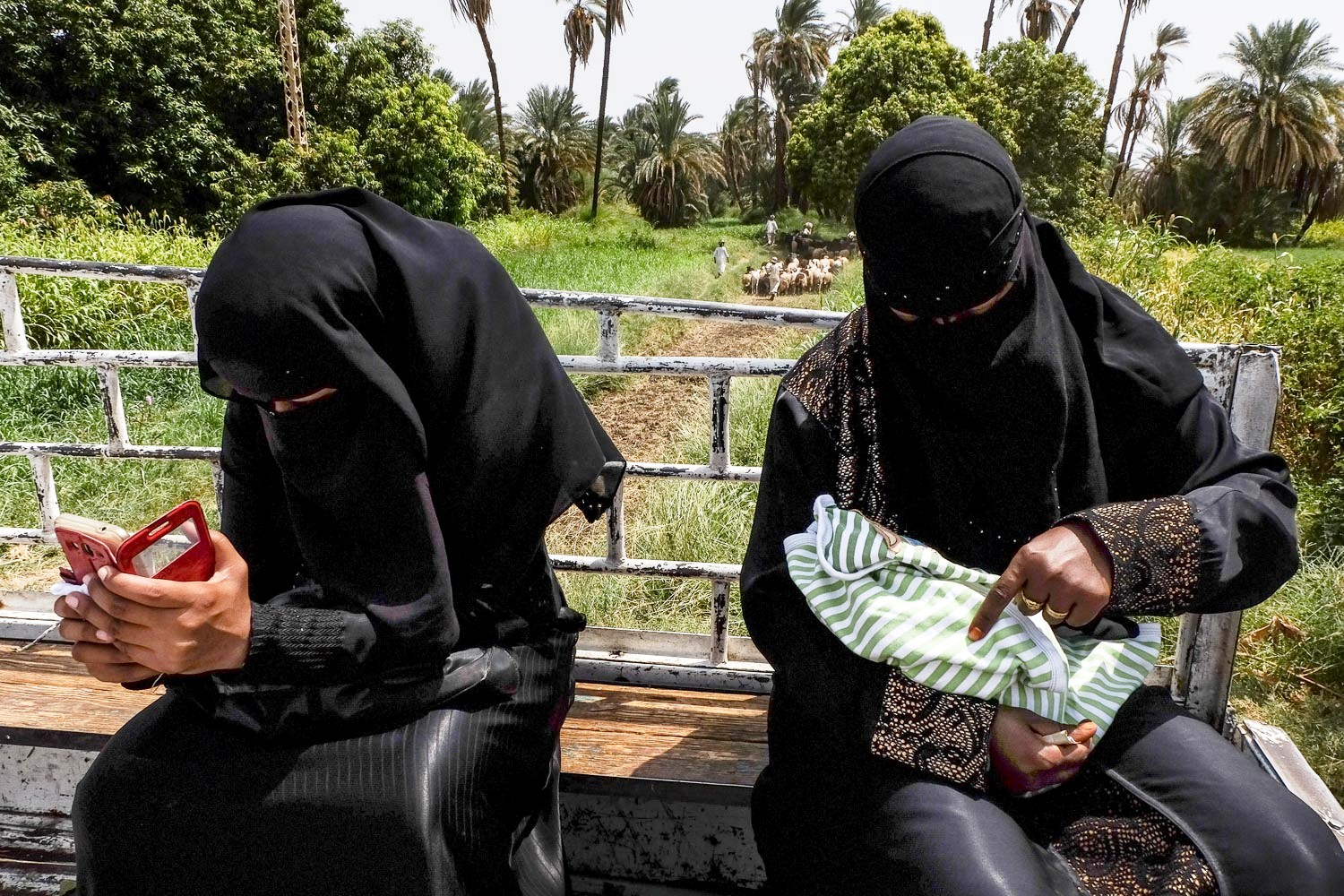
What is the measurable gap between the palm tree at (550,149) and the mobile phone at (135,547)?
40.7 m

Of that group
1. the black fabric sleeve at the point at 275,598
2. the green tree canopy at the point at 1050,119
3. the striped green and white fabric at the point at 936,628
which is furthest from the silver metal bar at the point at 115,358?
the green tree canopy at the point at 1050,119

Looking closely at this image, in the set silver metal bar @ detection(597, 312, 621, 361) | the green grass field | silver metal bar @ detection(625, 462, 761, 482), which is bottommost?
the green grass field

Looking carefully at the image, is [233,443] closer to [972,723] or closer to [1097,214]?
[972,723]

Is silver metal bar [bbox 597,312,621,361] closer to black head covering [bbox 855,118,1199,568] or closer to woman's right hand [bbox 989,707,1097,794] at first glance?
black head covering [bbox 855,118,1199,568]

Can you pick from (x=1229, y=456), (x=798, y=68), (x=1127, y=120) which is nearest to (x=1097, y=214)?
(x=1127, y=120)

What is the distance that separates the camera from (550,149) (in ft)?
132

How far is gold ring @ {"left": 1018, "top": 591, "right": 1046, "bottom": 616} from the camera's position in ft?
4.21

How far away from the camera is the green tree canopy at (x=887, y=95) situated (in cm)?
2308

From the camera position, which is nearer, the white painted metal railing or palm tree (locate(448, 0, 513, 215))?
the white painted metal railing

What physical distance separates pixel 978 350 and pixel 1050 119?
83.3 feet

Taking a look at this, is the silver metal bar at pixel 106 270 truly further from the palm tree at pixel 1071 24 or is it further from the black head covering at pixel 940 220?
the palm tree at pixel 1071 24

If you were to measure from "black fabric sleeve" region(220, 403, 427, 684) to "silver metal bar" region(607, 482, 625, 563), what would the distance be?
0.66 meters

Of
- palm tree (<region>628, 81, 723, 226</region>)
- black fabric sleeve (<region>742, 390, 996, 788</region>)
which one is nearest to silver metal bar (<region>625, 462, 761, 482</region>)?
black fabric sleeve (<region>742, 390, 996, 788</region>)

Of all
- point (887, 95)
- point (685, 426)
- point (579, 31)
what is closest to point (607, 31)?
point (579, 31)
